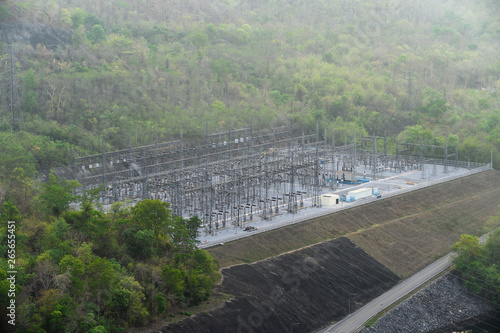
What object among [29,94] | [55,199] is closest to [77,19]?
[29,94]

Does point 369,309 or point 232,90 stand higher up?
point 232,90

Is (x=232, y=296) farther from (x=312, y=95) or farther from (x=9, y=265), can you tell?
(x=312, y=95)

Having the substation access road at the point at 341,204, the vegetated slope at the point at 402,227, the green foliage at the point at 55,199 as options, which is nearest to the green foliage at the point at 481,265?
the vegetated slope at the point at 402,227

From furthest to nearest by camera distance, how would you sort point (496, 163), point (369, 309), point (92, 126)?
point (496, 163), point (92, 126), point (369, 309)

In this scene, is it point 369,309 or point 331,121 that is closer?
point 369,309

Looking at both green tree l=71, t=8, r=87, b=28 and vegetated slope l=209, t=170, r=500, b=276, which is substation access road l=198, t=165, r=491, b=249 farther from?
green tree l=71, t=8, r=87, b=28

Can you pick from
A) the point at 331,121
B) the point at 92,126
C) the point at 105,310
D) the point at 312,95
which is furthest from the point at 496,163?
the point at 105,310

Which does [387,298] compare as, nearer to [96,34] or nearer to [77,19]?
[77,19]

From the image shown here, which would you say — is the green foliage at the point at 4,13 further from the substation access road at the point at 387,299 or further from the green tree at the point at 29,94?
the substation access road at the point at 387,299
